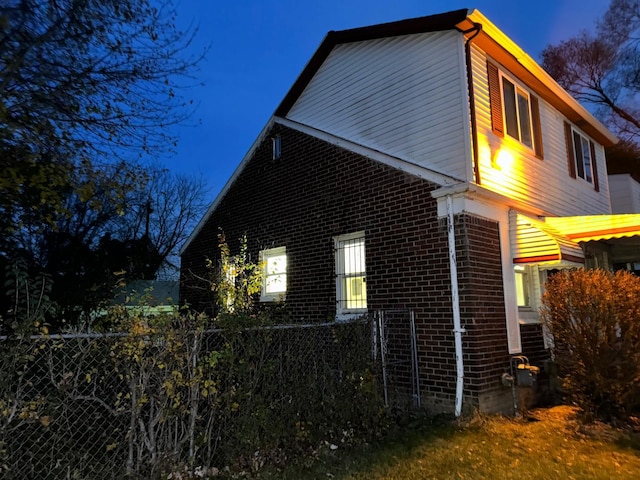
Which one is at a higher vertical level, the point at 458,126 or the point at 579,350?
the point at 458,126

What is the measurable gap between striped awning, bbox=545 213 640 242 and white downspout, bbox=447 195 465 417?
2536 millimetres

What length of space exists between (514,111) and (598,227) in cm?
262

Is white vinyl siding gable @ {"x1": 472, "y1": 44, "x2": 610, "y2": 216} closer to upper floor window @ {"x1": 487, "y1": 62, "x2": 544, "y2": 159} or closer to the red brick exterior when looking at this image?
upper floor window @ {"x1": 487, "y1": 62, "x2": 544, "y2": 159}

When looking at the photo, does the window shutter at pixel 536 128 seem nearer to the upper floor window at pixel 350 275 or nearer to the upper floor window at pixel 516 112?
the upper floor window at pixel 516 112


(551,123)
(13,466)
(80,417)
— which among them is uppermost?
(551,123)

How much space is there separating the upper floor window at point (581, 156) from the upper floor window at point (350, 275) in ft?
18.9

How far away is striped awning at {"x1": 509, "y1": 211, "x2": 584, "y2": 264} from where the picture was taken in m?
6.49

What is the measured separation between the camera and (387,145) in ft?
27.5

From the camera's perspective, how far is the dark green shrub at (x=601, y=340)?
5.45 m

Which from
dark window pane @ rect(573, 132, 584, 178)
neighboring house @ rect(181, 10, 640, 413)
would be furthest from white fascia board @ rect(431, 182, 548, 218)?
dark window pane @ rect(573, 132, 584, 178)

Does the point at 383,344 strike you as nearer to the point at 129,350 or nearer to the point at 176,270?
the point at 129,350

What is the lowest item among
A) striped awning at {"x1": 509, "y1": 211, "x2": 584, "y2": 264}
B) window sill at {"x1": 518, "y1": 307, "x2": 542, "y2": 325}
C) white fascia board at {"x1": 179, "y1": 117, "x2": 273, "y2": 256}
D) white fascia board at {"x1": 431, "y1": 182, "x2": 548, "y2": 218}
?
window sill at {"x1": 518, "y1": 307, "x2": 542, "y2": 325}

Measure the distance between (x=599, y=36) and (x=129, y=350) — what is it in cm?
2864

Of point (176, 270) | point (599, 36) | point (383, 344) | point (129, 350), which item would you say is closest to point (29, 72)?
point (129, 350)
